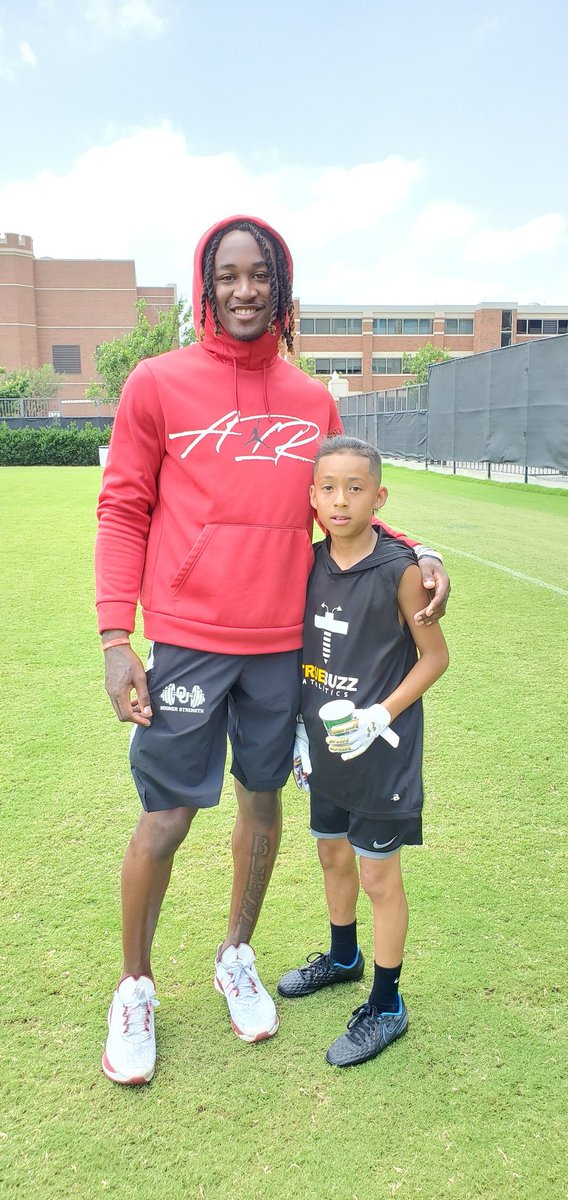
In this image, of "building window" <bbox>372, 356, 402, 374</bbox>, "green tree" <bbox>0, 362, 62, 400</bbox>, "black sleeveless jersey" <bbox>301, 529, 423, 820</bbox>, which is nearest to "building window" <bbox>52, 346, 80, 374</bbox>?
"green tree" <bbox>0, 362, 62, 400</bbox>

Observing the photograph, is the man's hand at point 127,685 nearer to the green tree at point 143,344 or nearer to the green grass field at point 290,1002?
the green grass field at point 290,1002

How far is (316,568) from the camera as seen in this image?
7.80 feet

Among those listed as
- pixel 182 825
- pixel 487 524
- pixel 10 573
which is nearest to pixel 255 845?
pixel 182 825

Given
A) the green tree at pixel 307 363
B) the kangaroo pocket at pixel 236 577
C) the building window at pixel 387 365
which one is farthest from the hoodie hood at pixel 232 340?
the building window at pixel 387 365

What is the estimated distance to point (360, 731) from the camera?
220 cm

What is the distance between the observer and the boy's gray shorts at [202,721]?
2260 millimetres

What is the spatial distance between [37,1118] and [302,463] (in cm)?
171

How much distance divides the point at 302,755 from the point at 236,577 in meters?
0.54

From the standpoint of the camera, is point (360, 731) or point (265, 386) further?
point (265, 386)

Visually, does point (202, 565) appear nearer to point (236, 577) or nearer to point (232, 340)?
point (236, 577)

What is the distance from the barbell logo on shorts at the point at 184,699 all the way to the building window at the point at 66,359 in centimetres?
7830

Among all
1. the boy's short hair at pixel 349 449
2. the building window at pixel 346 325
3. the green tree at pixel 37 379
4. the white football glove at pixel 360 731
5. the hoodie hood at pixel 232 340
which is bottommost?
the white football glove at pixel 360 731

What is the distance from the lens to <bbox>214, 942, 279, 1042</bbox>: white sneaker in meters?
2.35

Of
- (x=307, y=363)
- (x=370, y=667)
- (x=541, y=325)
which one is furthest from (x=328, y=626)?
(x=541, y=325)
